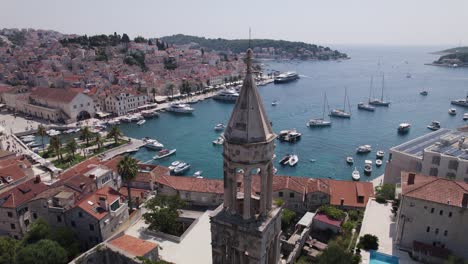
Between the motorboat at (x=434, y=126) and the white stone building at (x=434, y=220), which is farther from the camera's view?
the motorboat at (x=434, y=126)

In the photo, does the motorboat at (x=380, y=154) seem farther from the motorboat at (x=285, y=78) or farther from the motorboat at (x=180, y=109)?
the motorboat at (x=285, y=78)

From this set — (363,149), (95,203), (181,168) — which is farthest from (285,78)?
(95,203)

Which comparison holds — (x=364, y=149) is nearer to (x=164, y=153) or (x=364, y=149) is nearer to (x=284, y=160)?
(x=284, y=160)

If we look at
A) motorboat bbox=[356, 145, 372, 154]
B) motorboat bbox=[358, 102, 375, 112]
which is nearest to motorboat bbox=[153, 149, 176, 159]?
motorboat bbox=[356, 145, 372, 154]

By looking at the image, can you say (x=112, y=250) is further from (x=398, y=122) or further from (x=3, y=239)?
(x=398, y=122)

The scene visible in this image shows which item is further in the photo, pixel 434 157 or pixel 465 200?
pixel 434 157

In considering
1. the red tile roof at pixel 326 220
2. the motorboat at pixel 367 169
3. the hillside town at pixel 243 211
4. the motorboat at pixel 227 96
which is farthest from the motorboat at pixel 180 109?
the red tile roof at pixel 326 220
